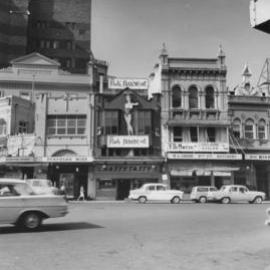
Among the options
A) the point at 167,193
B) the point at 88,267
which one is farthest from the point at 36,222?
the point at 167,193

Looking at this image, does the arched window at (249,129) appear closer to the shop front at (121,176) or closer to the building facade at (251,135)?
the building facade at (251,135)

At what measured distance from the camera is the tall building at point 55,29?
5841 cm

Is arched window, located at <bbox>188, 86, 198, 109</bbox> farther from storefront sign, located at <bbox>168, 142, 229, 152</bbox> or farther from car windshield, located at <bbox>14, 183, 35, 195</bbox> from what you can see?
car windshield, located at <bbox>14, 183, 35, 195</bbox>

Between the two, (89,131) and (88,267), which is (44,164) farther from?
(88,267)

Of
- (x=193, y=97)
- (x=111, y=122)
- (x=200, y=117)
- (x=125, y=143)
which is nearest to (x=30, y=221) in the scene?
(x=125, y=143)

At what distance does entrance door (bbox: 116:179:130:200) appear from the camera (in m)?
37.1

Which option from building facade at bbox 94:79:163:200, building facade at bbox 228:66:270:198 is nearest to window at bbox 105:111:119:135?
building facade at bbox 94:79:163:200

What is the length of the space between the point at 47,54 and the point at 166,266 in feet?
193

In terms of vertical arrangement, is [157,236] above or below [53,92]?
below

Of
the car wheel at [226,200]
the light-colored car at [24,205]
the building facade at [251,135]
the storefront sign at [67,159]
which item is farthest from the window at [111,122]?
the light-colored car at [24,205]

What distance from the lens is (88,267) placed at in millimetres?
7371

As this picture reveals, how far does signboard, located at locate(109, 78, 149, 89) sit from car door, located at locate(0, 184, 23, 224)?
103 ft

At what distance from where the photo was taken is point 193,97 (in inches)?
1572

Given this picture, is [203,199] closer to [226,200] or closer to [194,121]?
[226,200]
